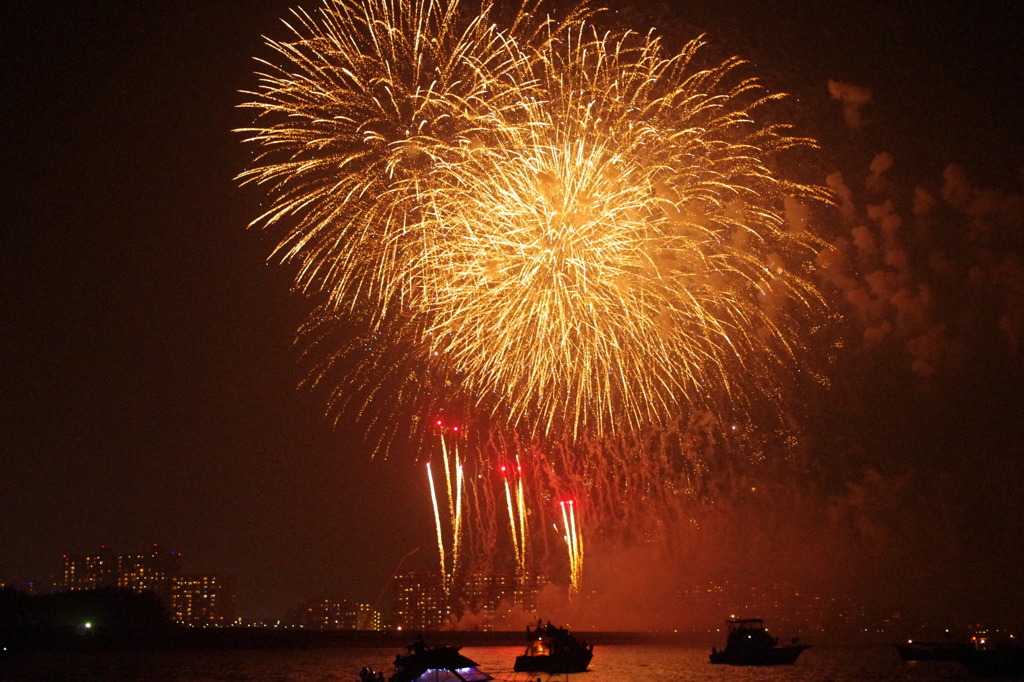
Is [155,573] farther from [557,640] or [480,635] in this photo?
[557,640]

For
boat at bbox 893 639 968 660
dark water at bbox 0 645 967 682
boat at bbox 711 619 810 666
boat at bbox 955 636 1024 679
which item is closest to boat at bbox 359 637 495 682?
dark water at bbox 0 645 967 682

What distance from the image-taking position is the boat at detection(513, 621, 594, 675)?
6606 cm

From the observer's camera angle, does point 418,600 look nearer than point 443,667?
No

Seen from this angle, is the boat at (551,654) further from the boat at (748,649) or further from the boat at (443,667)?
the boat at (443,667)

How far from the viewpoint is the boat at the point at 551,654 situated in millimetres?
Result: 66062

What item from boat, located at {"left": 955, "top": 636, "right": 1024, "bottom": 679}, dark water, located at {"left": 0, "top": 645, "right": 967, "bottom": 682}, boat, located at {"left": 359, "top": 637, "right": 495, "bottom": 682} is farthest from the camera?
boat, located at {"left": 955, "top": 636, "right": 1024, "bottom": 679}

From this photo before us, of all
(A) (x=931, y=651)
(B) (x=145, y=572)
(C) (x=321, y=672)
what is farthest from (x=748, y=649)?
(B) (x=145, y=572)

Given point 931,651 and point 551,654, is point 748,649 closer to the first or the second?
point 551,654

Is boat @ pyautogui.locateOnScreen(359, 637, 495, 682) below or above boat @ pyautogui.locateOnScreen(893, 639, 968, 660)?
above

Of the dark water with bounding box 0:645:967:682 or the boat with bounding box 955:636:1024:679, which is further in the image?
the boat with bounding box 955:636:1024:679

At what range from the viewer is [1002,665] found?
72875 mm

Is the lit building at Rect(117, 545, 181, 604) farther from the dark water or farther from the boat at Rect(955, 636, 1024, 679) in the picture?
the boat at Rect(955, 636, 1024, 679)

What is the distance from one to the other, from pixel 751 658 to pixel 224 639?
76.7 metres

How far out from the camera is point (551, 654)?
6656 cm
